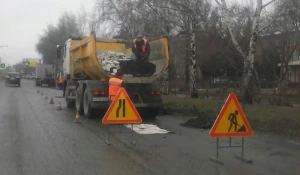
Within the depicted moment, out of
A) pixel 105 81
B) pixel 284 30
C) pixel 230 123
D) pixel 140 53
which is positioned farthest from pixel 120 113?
pixel 284 30

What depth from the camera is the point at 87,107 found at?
49.9 feet

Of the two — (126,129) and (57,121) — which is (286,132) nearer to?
(126,129)

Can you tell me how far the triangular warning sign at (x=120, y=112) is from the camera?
949 centimetres

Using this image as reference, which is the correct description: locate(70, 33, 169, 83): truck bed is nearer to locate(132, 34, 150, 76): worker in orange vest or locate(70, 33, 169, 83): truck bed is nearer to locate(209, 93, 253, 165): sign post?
locate(132, 34, 150, 76): worker in orange vest

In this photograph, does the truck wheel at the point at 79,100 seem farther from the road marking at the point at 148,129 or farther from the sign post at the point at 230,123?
the sign post at the point at 230,123

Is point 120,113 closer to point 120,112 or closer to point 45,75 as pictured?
point 120,112

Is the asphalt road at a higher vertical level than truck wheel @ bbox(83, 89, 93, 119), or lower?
lower

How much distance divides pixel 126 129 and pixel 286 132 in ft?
14.8

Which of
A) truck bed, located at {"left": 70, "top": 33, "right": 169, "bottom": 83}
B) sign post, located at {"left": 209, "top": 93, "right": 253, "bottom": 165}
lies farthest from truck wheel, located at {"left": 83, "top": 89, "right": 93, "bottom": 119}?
sign post, located at {"left": 209, "top": 93, "right": 253, "bottom": 165}

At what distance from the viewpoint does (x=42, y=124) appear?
1292 cm

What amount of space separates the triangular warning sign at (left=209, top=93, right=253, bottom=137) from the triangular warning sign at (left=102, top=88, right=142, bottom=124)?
2479 mm

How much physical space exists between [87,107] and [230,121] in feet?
27.0

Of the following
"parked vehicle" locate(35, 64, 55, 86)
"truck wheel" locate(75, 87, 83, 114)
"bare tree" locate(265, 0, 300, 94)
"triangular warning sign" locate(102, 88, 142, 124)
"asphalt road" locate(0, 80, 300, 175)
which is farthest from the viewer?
"parked vehicle" locate(35, 64, 55, 86)

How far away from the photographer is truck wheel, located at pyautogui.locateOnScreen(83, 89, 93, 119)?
14.9m
